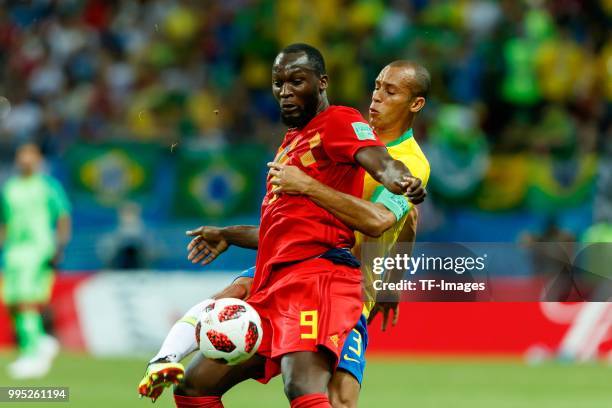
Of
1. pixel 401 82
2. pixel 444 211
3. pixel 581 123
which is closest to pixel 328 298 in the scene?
pixel 401 82

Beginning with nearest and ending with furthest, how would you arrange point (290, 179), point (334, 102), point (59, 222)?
point (290, 179) < point (59, 222) < point (334, 102)

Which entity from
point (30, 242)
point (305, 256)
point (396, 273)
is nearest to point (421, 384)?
point (30, 242)

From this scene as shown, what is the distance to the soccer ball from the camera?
18.2ft

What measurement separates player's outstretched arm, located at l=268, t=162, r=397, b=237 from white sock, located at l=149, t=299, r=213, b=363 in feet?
2.55

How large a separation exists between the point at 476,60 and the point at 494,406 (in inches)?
240

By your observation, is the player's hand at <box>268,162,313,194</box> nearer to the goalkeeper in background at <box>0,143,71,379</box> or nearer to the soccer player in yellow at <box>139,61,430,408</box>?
the soccer player in yellow at <box>139,61,430,408</box>

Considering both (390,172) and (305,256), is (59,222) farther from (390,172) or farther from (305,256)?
(390,172)

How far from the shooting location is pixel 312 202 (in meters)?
5.63

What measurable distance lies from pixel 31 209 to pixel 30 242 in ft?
1.18

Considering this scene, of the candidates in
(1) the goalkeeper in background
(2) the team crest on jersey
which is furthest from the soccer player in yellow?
(1) the goalkeeper in background

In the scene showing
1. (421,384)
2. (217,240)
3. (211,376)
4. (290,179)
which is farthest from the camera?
(421,384)

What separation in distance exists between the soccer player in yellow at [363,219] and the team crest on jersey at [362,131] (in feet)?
0.85

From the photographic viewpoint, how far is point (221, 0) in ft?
55.7

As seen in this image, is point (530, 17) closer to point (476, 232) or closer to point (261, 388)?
point (476, 232)
